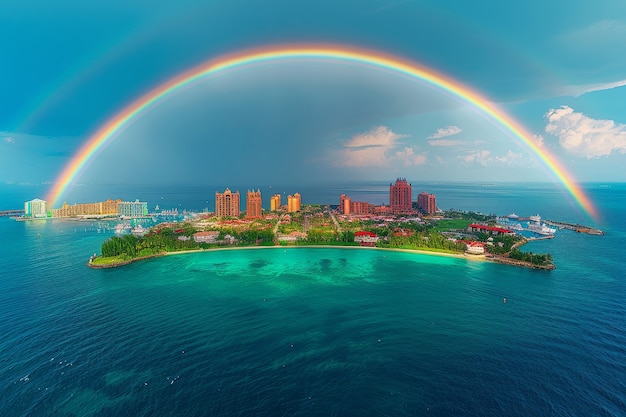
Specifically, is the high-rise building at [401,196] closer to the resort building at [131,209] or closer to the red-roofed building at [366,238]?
the red-roofed building at [366,238]

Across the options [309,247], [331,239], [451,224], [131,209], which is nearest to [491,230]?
[451,224]

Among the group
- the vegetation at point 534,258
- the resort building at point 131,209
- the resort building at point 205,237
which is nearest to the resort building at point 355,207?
the resort building at point 205,237

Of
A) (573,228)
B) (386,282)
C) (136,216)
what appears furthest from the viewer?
(136,216)

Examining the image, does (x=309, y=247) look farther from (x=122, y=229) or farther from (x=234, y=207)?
(x=122, y=229)

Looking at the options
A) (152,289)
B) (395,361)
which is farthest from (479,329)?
(152,289)

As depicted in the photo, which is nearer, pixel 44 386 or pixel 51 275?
pixel 44 386

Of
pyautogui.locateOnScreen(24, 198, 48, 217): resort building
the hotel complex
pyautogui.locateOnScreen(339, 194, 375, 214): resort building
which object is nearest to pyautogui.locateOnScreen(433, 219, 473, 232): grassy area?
the hotel complex

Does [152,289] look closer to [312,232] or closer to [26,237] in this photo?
[312,232]

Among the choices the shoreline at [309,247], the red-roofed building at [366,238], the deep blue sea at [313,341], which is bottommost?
the deep blue sea at [313,341]
